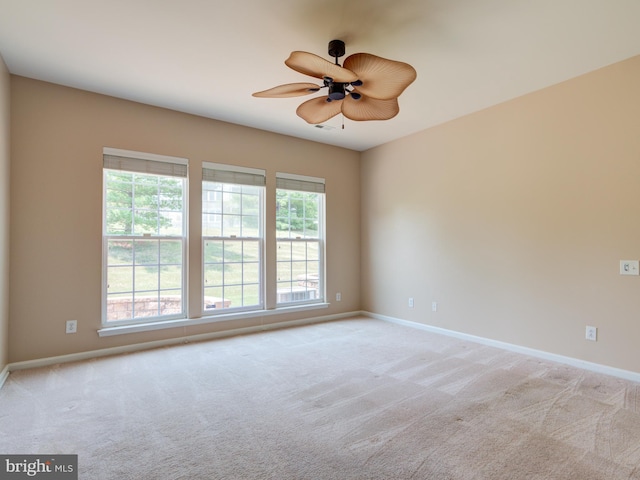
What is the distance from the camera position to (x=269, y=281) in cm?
469

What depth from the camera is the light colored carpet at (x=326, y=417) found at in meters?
1.79

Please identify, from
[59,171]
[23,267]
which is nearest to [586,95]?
[59,171]

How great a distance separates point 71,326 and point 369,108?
3.56 m

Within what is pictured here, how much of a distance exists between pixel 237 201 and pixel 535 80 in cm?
359

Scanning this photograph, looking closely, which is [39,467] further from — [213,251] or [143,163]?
[143,163]

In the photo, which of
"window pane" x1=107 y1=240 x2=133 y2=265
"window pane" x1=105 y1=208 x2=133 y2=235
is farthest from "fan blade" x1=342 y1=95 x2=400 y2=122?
"window pane" x1=107 y1=240 x2=133 y2=265

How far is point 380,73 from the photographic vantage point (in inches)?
84.0

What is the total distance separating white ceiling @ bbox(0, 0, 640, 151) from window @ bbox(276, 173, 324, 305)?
1.64 metres

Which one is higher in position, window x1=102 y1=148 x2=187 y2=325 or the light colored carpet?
window x1=102 y1=148 x2=187 y2=325

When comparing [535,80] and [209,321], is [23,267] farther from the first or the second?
[535,80]

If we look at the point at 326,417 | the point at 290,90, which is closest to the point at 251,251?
the point at 290,90

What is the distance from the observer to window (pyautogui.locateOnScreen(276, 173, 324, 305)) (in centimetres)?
488

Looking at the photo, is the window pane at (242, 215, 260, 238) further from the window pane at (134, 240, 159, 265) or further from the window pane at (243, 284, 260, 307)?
the window pane at (134, 240, 159, 265)

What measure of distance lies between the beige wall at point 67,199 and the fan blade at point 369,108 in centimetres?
221
